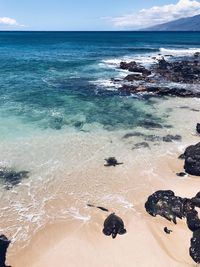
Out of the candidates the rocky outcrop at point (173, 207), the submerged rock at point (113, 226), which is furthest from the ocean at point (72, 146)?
the submerged rock at point (113, 226)

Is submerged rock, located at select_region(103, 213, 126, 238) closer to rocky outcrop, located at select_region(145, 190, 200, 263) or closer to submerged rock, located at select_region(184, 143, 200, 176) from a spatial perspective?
rocky outcrop, located at select_region(145, 190, 200, 263)

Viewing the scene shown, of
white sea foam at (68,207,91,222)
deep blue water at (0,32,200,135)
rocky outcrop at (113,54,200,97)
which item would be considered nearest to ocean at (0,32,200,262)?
white sea foam at (68,207,91,222)

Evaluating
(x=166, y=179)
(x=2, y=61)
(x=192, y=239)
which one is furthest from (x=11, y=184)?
(x=2, y=61)

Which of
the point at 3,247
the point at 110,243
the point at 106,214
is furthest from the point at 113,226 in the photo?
the point at 3,247

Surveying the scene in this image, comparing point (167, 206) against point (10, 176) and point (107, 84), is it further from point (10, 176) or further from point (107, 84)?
point (107, 84)

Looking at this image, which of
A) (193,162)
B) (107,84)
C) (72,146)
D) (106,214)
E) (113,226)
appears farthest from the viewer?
(107,84)

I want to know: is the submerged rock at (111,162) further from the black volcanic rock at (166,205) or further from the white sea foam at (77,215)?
the white sea foam at (77,215)
